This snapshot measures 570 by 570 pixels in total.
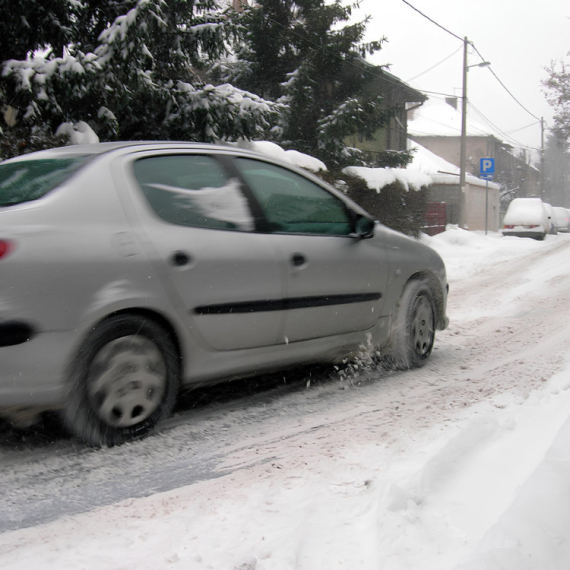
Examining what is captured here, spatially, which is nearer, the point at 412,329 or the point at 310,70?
the point at 412,329

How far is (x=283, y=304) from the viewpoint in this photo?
149 inches

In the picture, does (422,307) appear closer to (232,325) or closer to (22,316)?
(232,325)

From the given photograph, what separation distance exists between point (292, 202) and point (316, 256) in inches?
14.8

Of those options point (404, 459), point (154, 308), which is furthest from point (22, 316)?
point (404, 459)

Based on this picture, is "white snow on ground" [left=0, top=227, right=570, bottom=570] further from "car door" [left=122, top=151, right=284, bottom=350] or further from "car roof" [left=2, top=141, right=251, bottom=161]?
"car roof" [left=2, top=141, right=251, bottom=161]

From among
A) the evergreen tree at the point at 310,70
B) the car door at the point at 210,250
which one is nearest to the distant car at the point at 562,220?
the evergreen tree at the point at 310,70

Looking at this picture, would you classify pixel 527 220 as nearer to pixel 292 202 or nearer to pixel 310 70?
pixel 310 70

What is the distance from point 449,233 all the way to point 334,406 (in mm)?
16032

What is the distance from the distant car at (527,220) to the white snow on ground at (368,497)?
2149 centimetres

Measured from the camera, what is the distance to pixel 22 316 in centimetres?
274

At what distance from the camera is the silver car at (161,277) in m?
2.83

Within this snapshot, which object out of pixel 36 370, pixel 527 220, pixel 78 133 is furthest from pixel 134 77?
pixel 527 220

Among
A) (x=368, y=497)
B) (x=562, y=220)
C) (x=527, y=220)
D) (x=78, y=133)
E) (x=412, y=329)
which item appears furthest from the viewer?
(x=562, y=220)

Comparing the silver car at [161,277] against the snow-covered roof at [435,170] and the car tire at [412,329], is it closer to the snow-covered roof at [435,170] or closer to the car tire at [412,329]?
the car tire at [412,329]
